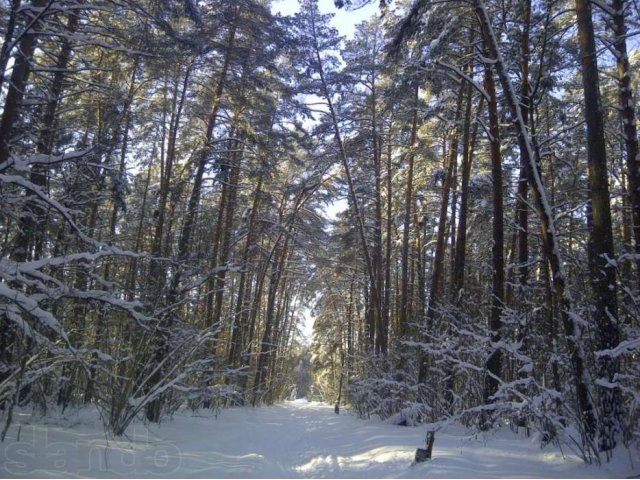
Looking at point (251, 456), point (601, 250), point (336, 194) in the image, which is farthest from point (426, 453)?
point (336, 194)

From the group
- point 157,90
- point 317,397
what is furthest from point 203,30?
point 317,397

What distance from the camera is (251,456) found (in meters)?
5.45

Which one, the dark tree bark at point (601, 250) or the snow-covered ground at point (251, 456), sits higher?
the dark tree bark at point (601, 250)

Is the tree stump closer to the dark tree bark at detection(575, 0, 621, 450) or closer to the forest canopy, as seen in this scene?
the forest canopy

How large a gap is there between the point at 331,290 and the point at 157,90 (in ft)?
54.2

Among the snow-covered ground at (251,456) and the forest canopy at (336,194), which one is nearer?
the snow-covered ground at (251,456)

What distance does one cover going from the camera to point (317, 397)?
48250mm

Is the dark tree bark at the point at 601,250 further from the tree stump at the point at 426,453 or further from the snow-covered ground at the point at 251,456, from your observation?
the tree stump at the point at 426,453

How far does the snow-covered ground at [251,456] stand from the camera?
3.84m

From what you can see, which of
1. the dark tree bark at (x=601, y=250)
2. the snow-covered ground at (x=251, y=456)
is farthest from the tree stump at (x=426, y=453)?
the dark tree bark at (x=601, y=250)

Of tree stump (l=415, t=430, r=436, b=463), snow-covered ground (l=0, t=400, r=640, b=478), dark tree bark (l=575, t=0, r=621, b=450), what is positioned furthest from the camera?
tree stump (l=415, t=430, r=436, b=463)

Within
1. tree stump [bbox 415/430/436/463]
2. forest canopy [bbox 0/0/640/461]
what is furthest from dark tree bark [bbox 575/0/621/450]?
tree stump [bbox 415/430/436/463]

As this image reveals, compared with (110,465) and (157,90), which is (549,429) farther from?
(157,90)

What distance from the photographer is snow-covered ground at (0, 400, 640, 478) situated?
12.6 feet
